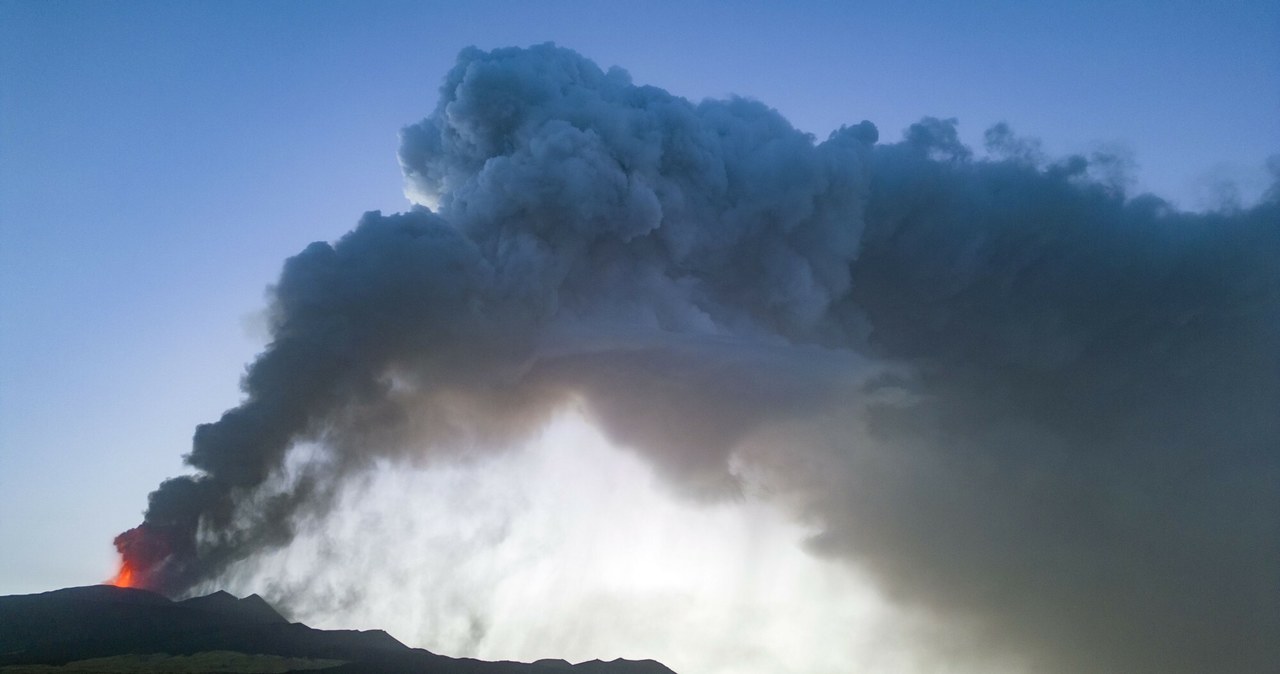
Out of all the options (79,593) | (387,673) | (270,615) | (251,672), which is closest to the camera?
(251,672)

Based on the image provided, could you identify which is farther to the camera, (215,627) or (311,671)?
(215,627)

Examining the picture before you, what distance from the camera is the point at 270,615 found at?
60.0 meters

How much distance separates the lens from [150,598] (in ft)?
163

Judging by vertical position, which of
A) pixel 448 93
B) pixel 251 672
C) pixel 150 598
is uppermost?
pixel 448 93

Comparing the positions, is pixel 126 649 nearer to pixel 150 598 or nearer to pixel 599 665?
pixel 150 598

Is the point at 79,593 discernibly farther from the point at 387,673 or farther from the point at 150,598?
the point at 387,673

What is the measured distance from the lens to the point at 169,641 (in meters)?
46.7

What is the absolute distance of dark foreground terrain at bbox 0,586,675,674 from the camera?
4396cm

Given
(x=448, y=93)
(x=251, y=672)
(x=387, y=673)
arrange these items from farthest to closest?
(x=448, y=93), (x=387, y=673), (x=251, y=672)

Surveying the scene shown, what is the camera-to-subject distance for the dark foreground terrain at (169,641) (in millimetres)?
43956

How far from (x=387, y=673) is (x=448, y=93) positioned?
137 ft

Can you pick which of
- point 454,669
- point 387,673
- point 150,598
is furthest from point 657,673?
point 150,598

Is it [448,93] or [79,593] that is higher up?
[448,93]

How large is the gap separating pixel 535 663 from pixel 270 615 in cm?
1921
